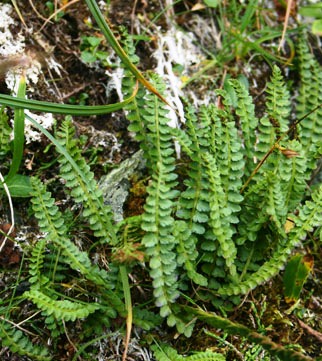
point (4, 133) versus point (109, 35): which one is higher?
point (109, 35)

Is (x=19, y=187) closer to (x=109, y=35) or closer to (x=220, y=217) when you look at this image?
(x=109, y=35)

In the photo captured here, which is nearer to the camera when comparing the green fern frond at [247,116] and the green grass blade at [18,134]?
the green grass blade at [18,134]

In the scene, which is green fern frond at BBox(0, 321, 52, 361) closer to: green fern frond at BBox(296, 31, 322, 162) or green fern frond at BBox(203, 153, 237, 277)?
green fern frond at BBox(203, 153, 237, 277)

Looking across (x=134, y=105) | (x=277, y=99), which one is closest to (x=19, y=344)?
(x=134, y=105)

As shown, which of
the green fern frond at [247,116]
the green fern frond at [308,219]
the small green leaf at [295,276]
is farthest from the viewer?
the green fern frond at [247,116]

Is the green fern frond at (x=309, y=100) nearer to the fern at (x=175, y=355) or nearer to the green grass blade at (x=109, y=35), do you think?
the green grass blade at (x=109, y=35)

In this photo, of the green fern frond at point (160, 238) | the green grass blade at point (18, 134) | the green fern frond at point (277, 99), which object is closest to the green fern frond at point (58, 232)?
the green grass blade at point (18, 134)

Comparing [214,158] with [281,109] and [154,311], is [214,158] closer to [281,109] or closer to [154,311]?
[281,109]

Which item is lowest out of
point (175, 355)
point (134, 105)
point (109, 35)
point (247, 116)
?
point (175, 355)
